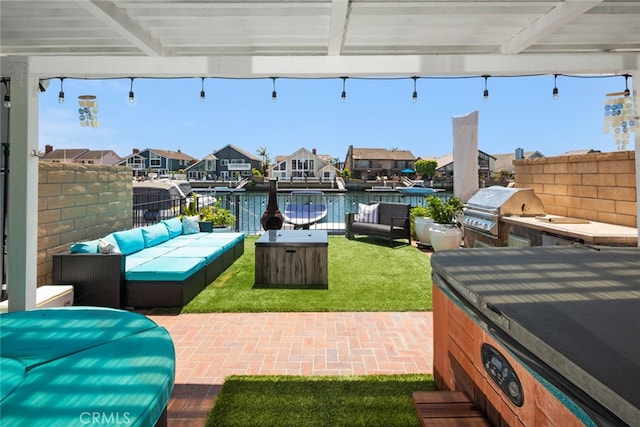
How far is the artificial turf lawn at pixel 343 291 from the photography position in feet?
13.0

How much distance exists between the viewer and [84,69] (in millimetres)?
3115

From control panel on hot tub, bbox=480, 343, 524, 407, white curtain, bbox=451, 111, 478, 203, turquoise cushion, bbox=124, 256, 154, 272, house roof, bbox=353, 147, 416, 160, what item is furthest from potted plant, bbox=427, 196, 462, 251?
house roof, bbox=353, 147, 416, 160

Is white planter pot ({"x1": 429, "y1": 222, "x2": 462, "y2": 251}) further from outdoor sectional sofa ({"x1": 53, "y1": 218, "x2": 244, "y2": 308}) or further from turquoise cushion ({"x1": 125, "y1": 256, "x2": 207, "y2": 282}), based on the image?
turquoise cushion ({"x1": 125, "y1": 256, "x2": 207, "y2": 282})

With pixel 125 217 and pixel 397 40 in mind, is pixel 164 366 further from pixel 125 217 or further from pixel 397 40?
pixel 125 217

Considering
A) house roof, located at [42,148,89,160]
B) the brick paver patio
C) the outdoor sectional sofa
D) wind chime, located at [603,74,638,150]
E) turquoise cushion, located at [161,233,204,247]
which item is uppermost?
house roof, located at [42,148,89,160]

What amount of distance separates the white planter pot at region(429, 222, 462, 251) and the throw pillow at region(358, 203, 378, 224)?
1.80m

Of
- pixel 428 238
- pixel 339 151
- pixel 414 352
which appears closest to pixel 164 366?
pixel 414 352

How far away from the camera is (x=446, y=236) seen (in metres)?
6.60

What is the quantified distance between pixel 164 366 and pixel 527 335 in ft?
4.40

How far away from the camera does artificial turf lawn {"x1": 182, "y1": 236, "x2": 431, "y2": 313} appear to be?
396 centimetres

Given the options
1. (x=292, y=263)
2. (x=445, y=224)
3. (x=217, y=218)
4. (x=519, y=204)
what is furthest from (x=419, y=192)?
(x=292, y=263)

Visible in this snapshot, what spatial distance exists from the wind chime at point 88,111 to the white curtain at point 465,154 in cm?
630

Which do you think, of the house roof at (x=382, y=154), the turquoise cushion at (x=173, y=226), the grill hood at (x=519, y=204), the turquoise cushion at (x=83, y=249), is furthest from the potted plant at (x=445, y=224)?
the house roof at (x=382, y=154)

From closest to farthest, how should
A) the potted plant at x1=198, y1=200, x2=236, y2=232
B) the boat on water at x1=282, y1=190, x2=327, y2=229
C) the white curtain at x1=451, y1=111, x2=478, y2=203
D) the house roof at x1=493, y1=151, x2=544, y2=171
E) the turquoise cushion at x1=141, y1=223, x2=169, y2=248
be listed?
the turquoise cushion at x1=141, y1=223, x2=169, y2=248, the white curtain at x1=451, y1=111, x2=478, y2=203, the potted plant at x1=198, y1=200, x2=236, y2=232, the boat on water at x1=282, y1=190, x2=327, y2=229, the house roof at x1=493, y1=151, x2=544, y2=171
